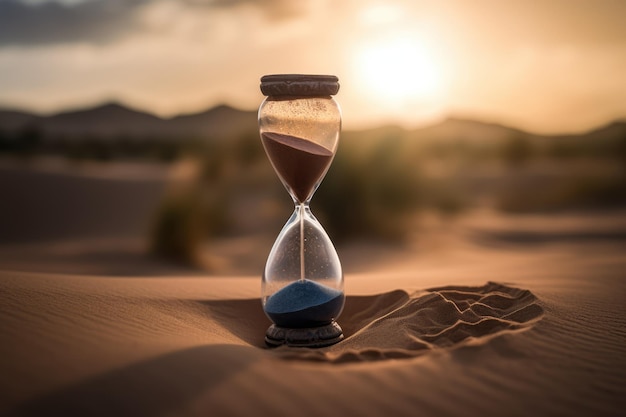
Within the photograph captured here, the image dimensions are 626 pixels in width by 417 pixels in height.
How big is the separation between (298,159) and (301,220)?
0.55m

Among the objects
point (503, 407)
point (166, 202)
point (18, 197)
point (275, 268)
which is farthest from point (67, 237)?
point (503, 407)

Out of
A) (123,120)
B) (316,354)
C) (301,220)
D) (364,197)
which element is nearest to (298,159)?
(301,220)

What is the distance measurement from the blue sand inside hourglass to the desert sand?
27 centimetres

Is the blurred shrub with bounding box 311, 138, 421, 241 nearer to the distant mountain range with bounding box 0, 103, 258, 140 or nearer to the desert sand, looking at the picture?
the desert sand

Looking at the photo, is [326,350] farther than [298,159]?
Yes

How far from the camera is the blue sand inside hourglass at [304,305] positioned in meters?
5.14

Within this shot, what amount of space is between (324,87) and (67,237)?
15088 millimetres

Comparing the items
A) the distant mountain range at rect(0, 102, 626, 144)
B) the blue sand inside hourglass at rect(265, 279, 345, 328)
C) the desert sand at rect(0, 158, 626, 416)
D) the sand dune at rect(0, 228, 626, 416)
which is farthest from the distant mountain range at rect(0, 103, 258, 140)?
the blue sand inside hourglass at rect(265, 279, 345, 328)

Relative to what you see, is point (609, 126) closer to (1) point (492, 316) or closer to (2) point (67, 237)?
(2) point (67, 237)

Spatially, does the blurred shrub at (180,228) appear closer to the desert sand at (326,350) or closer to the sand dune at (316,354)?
the desert sand at (326,350)

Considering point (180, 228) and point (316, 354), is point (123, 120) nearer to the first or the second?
point (180, 228)

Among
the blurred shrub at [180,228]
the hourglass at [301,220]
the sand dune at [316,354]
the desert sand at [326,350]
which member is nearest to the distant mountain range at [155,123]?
the blurred shrub at [180,228]

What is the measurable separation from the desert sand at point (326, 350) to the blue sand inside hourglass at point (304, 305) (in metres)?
0.27

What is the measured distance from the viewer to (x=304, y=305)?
203 inches
